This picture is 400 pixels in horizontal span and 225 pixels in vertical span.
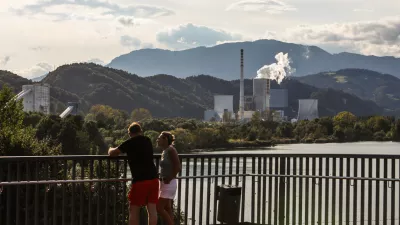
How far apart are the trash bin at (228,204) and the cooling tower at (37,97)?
17506 centimetres

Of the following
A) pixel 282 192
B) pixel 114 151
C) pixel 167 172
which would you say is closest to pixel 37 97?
pixel 282 192

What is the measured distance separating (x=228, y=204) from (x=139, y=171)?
2.10m

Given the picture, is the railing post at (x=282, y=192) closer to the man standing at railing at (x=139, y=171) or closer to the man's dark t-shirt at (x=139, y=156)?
the man standing at railing at (x=139, y=171)

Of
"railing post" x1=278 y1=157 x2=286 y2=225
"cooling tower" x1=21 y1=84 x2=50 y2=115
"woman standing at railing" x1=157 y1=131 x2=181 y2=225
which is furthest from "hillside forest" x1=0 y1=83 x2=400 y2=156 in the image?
"woman standing at railing" x1=157 y1=131 x2=181 y2=225

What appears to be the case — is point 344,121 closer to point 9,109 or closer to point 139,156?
point 9,109

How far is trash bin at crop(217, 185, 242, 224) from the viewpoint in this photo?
8.84m

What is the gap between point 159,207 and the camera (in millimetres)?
7895

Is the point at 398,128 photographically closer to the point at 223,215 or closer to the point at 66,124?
the point at 66,124

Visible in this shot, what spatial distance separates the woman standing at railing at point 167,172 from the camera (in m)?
7.76

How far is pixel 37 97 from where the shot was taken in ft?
596

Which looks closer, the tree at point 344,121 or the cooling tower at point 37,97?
the tree at point 344,121

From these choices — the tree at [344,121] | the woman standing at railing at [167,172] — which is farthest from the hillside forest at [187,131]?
the woman standing at railing at [167,172]

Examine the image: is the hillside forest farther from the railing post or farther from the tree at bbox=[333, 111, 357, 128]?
the railing post

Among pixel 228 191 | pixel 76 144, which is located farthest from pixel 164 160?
pixel 76 144
